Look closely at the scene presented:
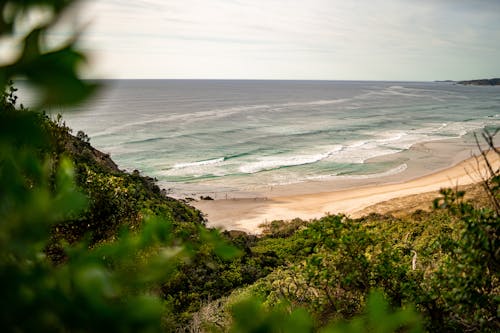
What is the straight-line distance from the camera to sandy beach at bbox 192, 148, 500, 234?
97.2 feet

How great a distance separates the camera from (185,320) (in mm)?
9133

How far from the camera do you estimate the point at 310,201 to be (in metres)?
32.7

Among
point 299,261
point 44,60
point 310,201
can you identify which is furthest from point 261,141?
point 44,60

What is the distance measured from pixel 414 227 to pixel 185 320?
39.5 ft

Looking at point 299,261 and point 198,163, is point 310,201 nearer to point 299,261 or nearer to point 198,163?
point 198,163

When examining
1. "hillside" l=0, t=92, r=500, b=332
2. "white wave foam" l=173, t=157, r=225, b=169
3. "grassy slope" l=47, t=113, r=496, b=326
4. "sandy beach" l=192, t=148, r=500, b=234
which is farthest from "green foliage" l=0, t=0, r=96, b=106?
"white wave foam" l=173, t=157, r=225, b=169

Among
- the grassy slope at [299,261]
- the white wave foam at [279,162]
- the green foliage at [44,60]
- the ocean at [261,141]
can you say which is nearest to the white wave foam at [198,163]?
the ocean at [261,141]

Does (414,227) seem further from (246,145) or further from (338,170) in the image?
(246,145)

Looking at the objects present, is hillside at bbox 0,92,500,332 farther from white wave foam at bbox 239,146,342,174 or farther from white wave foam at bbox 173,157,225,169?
white wave foam at bbox 173,157,225,169

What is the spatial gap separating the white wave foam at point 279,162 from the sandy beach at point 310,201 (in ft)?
19.0

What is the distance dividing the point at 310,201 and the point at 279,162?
37.5ft

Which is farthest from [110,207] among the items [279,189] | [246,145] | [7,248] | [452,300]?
[246,145]

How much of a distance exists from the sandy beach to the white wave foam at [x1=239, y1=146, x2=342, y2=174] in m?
5.80

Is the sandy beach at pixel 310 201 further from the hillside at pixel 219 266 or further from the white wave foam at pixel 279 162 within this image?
the hillside at pixel 219 266
